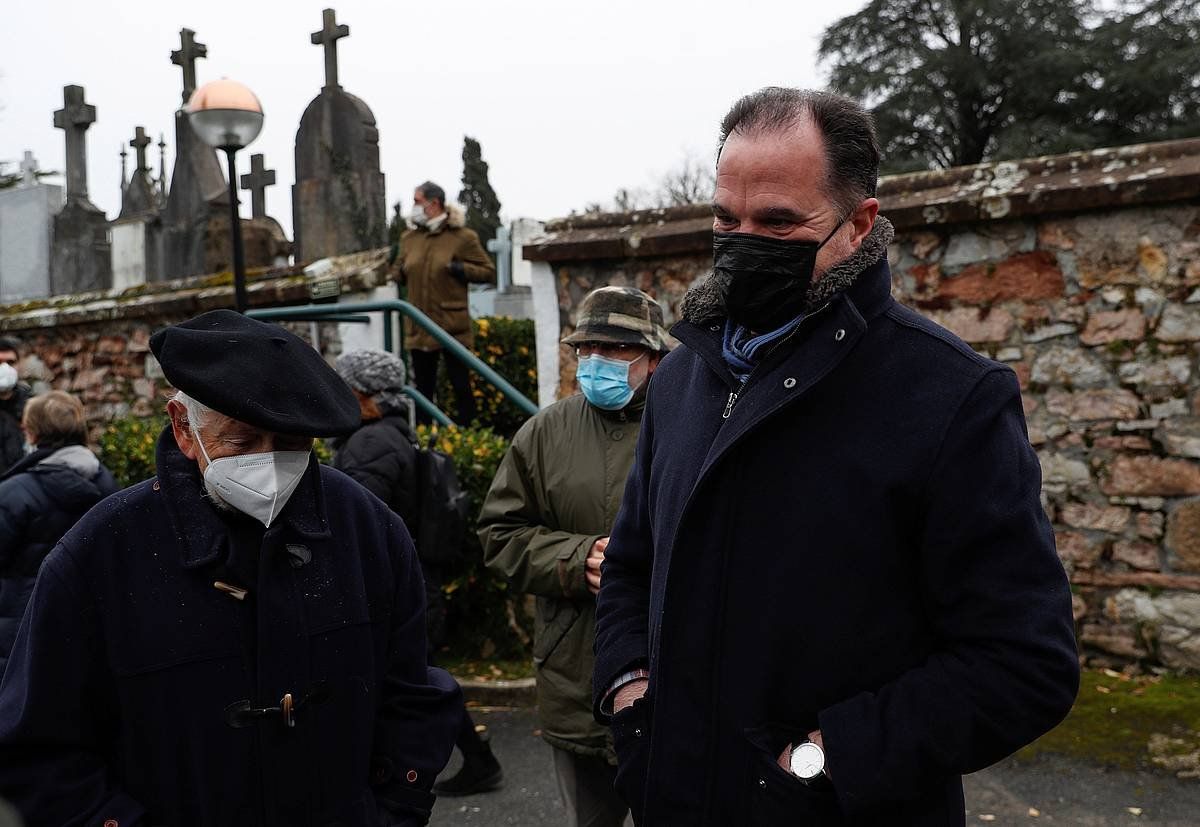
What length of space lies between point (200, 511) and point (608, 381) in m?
1.33

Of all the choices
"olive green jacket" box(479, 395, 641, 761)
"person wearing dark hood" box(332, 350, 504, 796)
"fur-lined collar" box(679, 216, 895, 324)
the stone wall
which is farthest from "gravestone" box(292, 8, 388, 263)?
"fur-lined collar" box(679, 216, 895, 324)

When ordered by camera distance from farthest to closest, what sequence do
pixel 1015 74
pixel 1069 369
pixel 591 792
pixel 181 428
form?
pixel 1015 74 < pixel 1069 369 < pixel 591 792 < pixel 181 428

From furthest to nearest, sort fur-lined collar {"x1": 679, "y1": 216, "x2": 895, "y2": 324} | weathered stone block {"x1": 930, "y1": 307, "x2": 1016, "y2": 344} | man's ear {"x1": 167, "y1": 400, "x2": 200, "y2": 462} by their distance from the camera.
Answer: weathered stone block {"x1": 930, "y1": 307, "x2": 1016, "y2": 344}
man's ear {"x1": 167, "y1": 400, "x2": 200, "y2": 462}
fur-lined collar {"x1": 679, "y1": 216, "x2": 895, "y2": 324}

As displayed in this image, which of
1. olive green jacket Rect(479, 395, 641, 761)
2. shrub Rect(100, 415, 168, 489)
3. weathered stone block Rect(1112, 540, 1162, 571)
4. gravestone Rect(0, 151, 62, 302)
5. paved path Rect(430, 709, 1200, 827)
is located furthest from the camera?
gravestone Rect(0, 151, 62, 302)

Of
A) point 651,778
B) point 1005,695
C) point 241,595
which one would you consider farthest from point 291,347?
point 1005,695

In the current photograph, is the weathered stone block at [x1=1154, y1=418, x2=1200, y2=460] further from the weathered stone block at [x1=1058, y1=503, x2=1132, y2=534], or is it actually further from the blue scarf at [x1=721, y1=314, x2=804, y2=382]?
the blue scarf at [x1=721, y1=314, x2=804, y2=382]

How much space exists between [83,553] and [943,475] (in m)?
1.40

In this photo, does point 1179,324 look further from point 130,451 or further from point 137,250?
point 137,250

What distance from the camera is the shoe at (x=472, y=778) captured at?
4.16m

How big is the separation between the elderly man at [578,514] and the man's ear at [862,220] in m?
1.27

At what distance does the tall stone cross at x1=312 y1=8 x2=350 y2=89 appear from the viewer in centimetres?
1280

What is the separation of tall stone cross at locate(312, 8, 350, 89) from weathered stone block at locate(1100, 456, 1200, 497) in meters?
10.7

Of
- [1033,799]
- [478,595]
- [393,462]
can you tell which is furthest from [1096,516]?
[393,462]

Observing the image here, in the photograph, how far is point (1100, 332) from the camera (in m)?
4.90
